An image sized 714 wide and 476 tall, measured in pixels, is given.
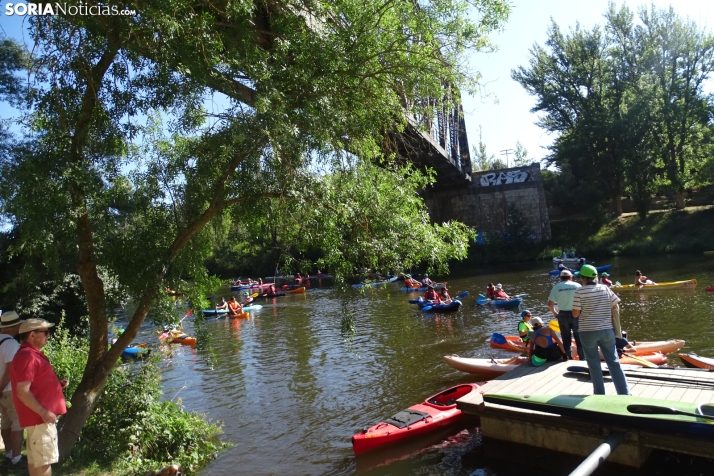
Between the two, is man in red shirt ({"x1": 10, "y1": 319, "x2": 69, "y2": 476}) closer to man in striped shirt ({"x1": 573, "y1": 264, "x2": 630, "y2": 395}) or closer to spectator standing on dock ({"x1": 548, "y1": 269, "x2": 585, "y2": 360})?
man in striped shirt ({"x1": 573, "y1": 264, "x2": 630, "y2": 395})

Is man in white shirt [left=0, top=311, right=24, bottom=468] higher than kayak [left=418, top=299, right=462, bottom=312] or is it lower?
higher

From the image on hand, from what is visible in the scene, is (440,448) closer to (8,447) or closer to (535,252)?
(8,447)

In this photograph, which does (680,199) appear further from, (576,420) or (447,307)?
(576,420)

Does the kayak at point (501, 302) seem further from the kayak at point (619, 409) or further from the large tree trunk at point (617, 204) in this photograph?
the large tree trunk at point (617, 204)

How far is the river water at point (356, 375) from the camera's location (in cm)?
707

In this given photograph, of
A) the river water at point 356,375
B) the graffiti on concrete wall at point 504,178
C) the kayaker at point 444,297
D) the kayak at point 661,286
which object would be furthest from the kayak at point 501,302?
the graffiti on concrete wall at point 504,178

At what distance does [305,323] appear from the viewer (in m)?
19.9

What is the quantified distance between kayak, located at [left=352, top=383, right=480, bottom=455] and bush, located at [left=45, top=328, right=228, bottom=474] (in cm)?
218

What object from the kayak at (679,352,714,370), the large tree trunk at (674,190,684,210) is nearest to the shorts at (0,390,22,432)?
the kayak at (679,352,714,370)

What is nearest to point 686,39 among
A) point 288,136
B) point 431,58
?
point 431,58

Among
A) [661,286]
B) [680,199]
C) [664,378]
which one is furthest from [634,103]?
[664,378]

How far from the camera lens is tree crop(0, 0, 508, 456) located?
221 inches

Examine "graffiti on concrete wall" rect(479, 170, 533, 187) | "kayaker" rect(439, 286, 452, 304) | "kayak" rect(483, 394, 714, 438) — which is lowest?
"kayak" rect(483, 394, 714, 438)

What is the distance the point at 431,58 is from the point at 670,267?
75.4 feet
